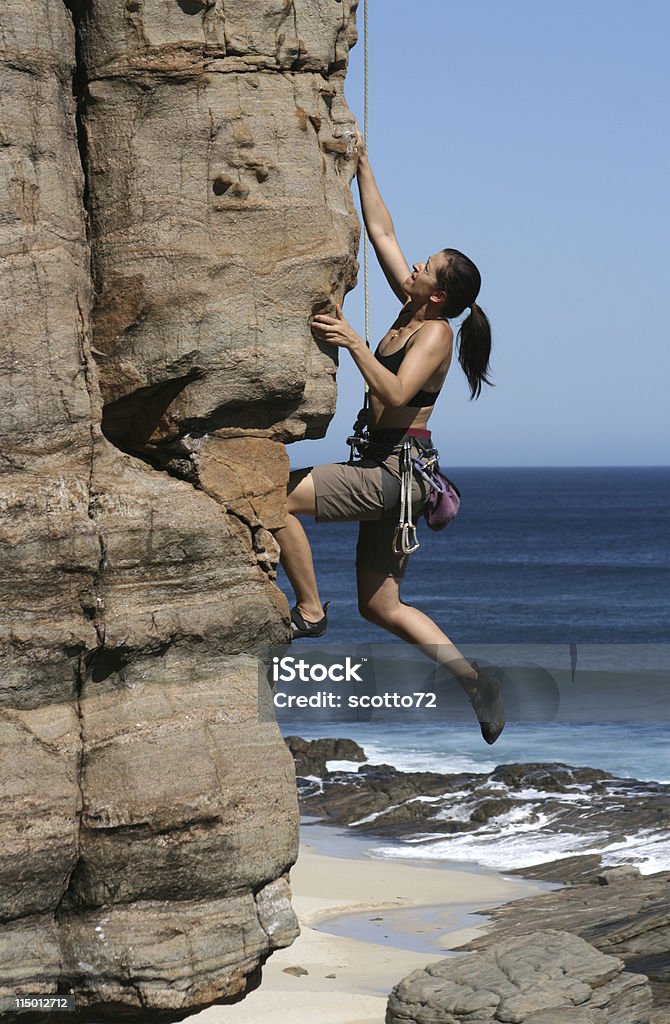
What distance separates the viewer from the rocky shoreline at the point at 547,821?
1361 centimetres

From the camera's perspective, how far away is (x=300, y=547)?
7.75 meters

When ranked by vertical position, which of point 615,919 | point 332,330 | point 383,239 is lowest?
point 615,919

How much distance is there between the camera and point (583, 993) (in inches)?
442

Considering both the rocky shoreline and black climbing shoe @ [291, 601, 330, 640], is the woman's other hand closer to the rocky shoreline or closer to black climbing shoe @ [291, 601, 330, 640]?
black climbing shoe @ [291, 601, 330, 640]

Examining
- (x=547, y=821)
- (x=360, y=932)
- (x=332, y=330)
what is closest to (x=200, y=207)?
(x=332, y=330)

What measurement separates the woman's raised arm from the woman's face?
154mm

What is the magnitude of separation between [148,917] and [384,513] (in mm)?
2510

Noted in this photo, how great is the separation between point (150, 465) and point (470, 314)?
83.0 inches

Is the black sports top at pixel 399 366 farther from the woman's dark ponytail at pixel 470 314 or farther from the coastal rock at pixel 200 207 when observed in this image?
the coastal rock at pixel 200 207

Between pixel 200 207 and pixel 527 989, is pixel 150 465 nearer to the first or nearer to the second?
pixel 200 207

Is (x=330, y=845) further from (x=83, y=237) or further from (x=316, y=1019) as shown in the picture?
(x=83, y=237)

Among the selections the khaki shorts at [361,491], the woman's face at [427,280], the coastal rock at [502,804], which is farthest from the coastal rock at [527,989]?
the coastal rock at [502,804]

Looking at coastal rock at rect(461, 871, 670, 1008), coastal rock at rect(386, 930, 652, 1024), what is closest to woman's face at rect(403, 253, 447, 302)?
coastal rock at rect(386, 930, 652, 1024)

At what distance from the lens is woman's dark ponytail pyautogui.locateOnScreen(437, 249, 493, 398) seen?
26.2 ft
